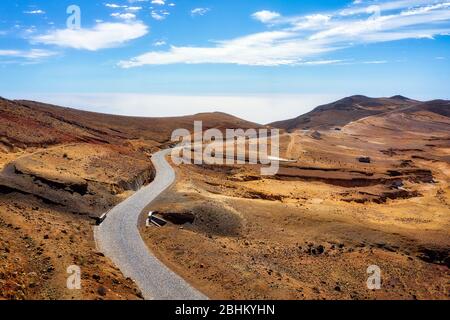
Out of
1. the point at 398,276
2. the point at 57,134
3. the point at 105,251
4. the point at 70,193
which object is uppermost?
the point at 57,134

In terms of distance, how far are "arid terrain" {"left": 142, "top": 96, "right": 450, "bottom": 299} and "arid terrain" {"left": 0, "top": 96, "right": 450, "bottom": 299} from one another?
0.37 ft

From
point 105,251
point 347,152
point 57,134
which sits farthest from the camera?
point 347,152

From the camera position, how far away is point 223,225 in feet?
95.5

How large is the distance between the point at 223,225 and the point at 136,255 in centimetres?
778

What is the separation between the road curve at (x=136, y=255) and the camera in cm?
1927

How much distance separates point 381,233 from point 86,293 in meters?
20.6

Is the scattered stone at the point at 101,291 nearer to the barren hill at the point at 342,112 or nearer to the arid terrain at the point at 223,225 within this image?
the arid terrain at the point at 223,225

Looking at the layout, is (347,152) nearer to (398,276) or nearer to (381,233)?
(381,233)

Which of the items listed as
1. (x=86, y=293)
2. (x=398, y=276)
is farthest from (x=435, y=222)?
(x=86, y=293)

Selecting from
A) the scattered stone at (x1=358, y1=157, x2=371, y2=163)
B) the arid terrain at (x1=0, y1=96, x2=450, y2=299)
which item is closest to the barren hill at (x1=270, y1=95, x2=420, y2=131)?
the scattered stone at (x1=358, y1=157, x2=371, y2=163)

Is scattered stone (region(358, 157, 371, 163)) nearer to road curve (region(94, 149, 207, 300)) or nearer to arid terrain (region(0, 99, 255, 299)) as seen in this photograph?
arid terrain (region(0, 99, 255, 299))

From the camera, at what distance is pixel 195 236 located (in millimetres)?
26281

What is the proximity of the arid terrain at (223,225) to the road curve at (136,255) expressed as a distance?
60 cm

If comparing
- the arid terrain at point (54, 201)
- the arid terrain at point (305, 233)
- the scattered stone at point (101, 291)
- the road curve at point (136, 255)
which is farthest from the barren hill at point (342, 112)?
the scattered stone at point (101, 291)
